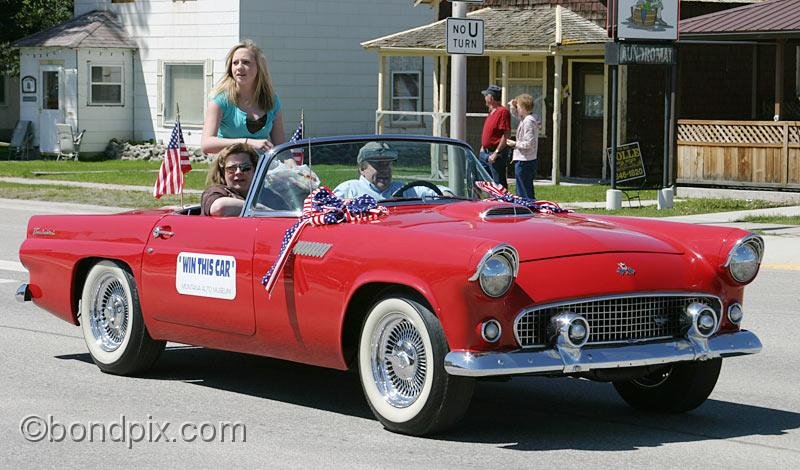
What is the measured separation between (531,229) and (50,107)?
32797mm

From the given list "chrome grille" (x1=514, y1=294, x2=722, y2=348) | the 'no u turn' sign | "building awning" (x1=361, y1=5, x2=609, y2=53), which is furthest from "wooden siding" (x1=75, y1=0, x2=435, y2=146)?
"chrome grille" (x1=514, y1=294, x2=722, y2=348)

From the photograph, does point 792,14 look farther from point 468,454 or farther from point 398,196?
point 468,454

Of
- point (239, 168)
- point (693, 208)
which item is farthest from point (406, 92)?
point (239, 168)

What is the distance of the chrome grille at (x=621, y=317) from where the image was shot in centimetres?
680

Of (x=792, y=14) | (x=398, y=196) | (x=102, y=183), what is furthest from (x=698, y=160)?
(x=398, y=196)

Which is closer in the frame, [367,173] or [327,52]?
[367,173]

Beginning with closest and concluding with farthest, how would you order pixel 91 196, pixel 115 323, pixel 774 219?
pixel 115 323, pixel 774 219, pixel 91 196

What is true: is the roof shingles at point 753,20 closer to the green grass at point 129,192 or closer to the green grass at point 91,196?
the green grass at point 129,192

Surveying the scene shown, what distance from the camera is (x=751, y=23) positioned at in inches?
952

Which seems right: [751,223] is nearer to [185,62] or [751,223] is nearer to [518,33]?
[518,33]

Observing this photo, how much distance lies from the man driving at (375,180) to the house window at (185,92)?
28.4 metres

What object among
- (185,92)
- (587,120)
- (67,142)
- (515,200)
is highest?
(185,92)

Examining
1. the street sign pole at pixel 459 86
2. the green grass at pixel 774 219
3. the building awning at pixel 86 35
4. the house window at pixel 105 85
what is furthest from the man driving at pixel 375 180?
the house window at pixel 105 85

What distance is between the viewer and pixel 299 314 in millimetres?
7539
